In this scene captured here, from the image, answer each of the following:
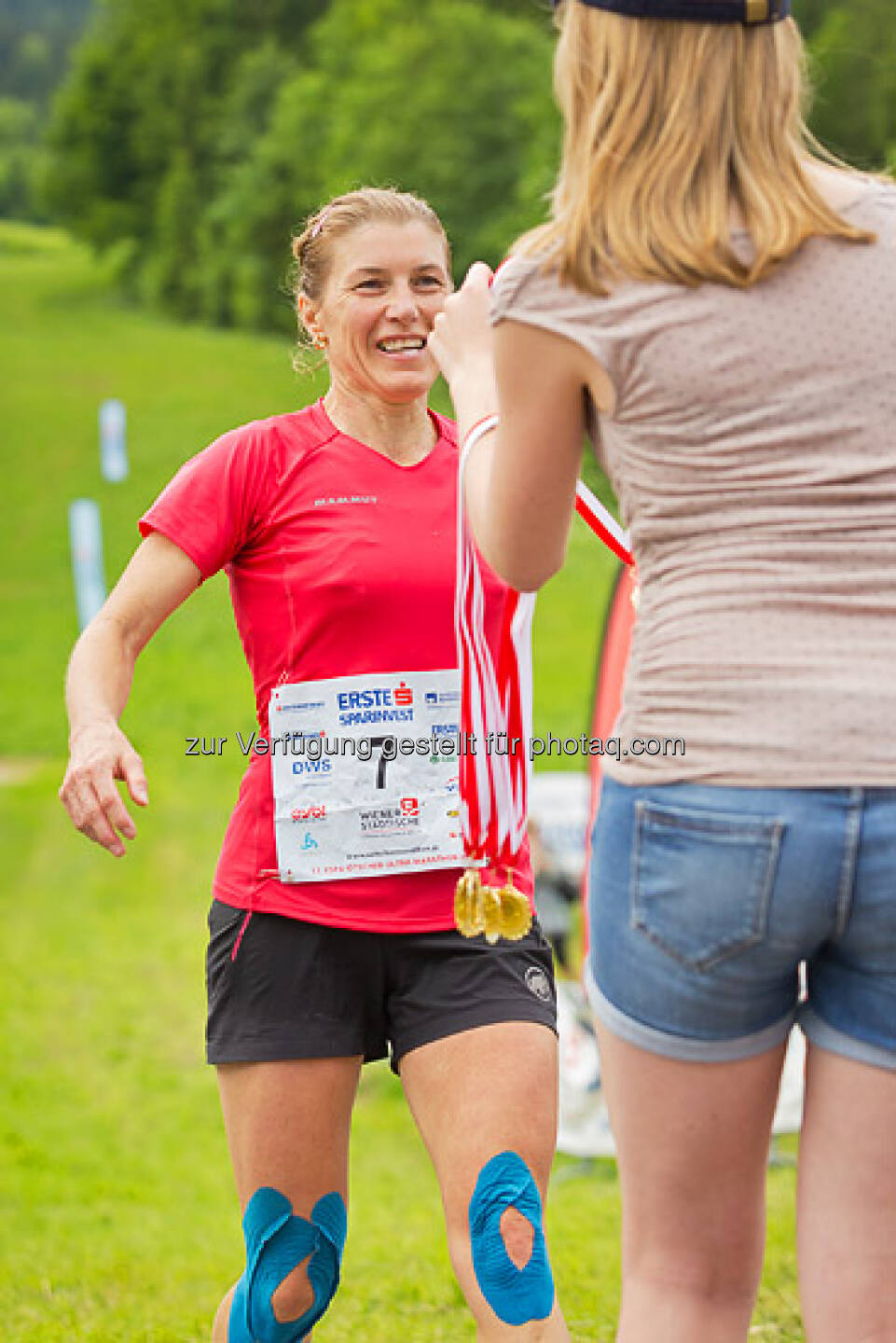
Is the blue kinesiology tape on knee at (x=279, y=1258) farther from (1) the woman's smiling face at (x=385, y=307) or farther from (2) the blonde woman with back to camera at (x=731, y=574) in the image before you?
(1) the woman's smiling face at (x=385, y=307)

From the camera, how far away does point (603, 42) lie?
1.93 meters

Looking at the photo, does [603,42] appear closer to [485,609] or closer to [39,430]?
[485,609]

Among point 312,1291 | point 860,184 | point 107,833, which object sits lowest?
point 312,1291

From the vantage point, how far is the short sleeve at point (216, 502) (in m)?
3.01

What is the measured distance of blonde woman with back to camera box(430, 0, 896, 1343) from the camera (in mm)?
1850

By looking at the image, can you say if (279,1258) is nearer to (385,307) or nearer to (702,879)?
(702,879)

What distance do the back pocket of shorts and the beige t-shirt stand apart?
4cm

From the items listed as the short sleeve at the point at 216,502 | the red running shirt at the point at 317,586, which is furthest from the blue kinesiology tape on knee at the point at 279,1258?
the short sleeve at the point at 216,502

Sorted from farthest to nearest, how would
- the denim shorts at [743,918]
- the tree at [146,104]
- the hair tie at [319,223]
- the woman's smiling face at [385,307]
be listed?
the tree at [146,104], the hair tie at [319,223], the woman's smiling face at [385,307], the denim shorts at [743,918]

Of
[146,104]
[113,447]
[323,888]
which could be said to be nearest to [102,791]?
[323,888]

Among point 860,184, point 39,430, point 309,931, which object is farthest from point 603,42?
point 39,430

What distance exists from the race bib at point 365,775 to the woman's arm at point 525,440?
91 cm

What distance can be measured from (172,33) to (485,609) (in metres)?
43.9

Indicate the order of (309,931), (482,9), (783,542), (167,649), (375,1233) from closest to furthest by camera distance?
(783,542) < (309,931) < (375,1233) < (167,649) < (482,9)
